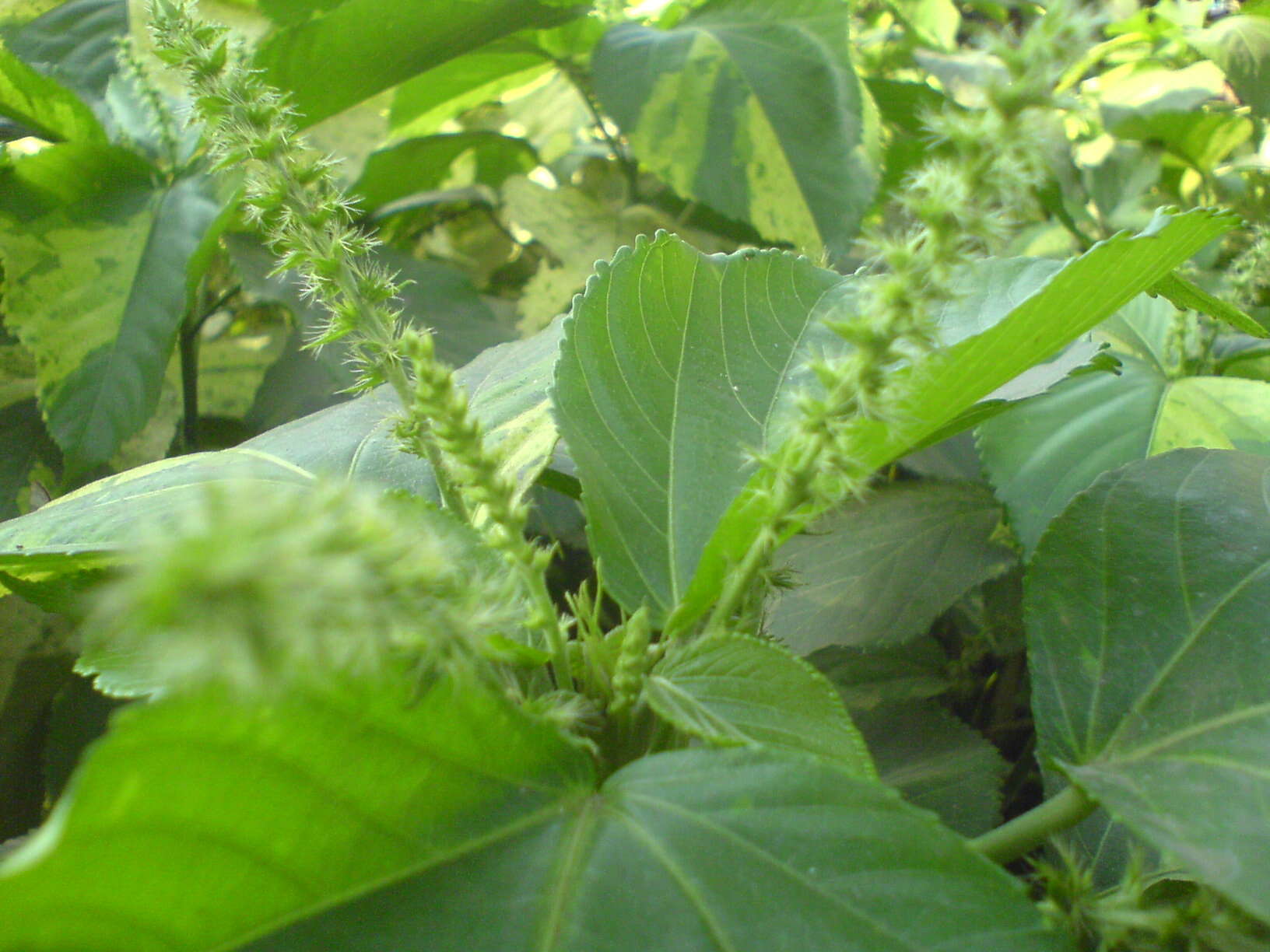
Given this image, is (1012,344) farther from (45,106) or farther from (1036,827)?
(45,106)

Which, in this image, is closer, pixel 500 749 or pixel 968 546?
pixel 500 749

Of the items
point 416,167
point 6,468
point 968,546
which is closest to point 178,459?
point 6,468

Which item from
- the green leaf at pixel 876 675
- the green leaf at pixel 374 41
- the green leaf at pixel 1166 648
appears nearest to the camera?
the green leaf at pixel 1166 648

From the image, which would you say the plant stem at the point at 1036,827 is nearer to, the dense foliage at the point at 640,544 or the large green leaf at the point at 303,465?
the dense foliage at the point at 640,544

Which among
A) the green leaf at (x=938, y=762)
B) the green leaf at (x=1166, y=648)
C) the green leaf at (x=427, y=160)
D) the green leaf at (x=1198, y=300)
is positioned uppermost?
the green leaf at (x=427, y=160)

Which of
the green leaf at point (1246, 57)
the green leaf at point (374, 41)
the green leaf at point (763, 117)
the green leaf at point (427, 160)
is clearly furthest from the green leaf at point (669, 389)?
the green leaf at point (1246, 57)

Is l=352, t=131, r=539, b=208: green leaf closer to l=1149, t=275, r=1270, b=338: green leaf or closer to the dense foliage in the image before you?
the dense foliage

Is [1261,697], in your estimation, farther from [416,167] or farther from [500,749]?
[416,167]
